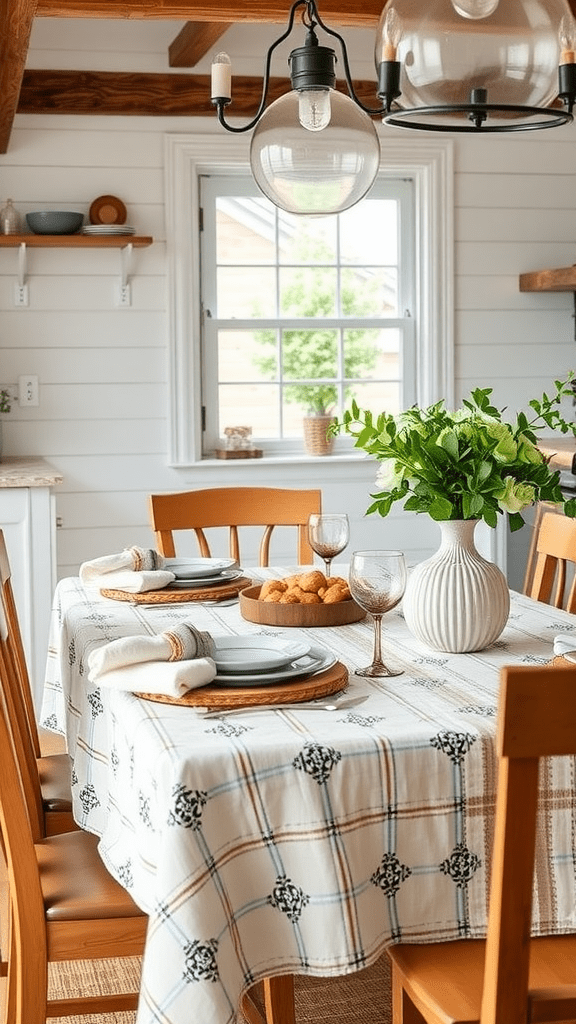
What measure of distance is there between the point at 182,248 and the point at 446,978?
3.58m

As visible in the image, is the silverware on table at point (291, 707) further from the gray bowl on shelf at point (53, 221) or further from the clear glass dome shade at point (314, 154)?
the gray bowl on shelf at point (53, 221)

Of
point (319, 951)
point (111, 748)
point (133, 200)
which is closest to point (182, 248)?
point (133, 200)

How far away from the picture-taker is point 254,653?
1.82 meters

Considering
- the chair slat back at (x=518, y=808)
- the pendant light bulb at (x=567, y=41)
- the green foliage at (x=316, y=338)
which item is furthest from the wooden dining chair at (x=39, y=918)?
the green foliage at (x=316, y=338)

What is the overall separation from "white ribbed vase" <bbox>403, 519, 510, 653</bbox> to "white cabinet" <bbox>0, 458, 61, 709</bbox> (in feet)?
6.92

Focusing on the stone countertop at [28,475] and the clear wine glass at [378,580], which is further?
the stone countertop at [28,475]

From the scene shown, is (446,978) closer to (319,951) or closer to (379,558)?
(319,951)

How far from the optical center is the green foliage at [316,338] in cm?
482

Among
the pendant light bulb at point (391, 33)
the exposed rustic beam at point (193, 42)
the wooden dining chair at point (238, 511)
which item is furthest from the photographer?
the exposed rustic beam at point (193, 42)

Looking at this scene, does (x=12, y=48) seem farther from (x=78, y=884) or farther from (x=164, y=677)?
(x=78, y=884)

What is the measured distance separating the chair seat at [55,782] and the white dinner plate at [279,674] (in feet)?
2.01

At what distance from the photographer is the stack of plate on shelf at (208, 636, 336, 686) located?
167 cm

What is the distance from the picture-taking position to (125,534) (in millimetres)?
4641

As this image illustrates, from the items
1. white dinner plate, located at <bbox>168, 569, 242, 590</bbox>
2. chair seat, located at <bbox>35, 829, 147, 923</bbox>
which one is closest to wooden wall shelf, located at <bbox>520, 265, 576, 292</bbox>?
white dinner plate, located at <bbox>168, 569, 242, 590</bbox>
